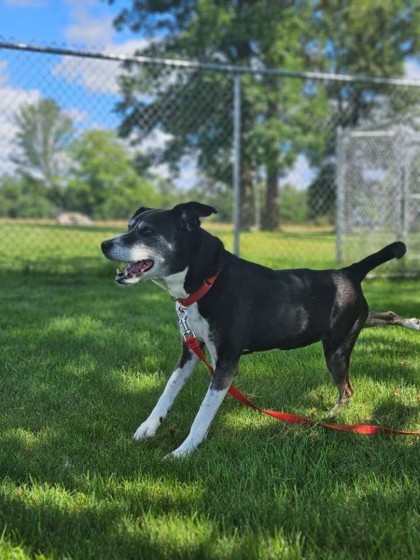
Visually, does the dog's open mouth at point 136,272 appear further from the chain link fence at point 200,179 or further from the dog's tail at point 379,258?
the chain link fence at point 200,179

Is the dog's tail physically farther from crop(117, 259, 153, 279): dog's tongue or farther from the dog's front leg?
crop(117, 259, 153, 279): dog's tongue

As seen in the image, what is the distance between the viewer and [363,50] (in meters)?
32.6

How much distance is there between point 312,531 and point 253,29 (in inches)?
1032

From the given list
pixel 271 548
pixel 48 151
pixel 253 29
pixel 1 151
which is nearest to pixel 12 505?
pixel 271 548

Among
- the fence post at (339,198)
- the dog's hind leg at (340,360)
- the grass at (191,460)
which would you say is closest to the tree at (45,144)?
the fence post at (339,198)

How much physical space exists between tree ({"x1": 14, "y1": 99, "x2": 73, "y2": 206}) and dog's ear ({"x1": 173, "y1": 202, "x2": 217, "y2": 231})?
20.9 feet

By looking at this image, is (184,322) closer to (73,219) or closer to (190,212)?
(190,212)

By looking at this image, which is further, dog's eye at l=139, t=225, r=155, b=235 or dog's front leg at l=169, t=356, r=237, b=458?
dog's eye at l=139, t=225, r=155, b=235

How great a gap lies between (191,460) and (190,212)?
1260 mm

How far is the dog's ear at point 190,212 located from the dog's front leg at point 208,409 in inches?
30.0

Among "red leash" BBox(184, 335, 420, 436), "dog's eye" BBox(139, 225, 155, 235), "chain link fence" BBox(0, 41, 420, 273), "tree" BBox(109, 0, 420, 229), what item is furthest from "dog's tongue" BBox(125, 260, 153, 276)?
"tree" BBox(109, 0, 420, 229)

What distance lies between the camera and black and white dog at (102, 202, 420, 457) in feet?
9.81

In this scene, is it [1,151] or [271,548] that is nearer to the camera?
[271,548]

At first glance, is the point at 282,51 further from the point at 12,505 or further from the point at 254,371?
the point at 12,505
